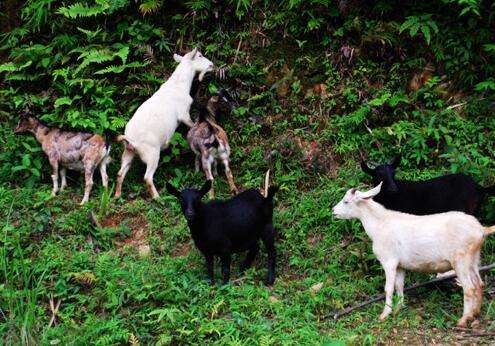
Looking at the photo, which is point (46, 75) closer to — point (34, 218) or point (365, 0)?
point (34, 218)

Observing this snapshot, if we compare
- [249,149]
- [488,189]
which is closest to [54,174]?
[249,149]

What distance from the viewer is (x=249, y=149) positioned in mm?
11102

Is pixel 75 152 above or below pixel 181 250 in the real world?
above

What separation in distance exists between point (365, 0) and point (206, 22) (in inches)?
123

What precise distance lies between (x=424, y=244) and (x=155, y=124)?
16.5ft

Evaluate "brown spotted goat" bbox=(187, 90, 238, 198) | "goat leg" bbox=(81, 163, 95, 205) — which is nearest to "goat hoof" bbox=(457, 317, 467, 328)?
"brown spotted goat" bbox=(187, 90, 238, 198)

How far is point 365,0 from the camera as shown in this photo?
11.7 m

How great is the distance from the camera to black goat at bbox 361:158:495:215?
27.6ft

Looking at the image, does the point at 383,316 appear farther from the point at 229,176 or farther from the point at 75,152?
the point at 75,152

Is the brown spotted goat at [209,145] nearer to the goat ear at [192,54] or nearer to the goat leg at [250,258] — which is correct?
the goat ear at [192,54]

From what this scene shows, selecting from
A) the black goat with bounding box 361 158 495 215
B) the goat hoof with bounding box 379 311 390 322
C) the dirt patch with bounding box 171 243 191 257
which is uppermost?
the black goat with bounding box 361 158 495 215

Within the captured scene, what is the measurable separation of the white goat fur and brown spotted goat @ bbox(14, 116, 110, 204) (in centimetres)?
447

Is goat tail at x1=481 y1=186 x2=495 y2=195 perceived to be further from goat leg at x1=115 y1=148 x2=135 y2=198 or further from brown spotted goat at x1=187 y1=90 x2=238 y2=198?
goat leg at x1=115 y1=148 x2=135 y2=198

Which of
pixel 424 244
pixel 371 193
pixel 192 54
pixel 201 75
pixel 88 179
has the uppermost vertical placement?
pixel 192 54
